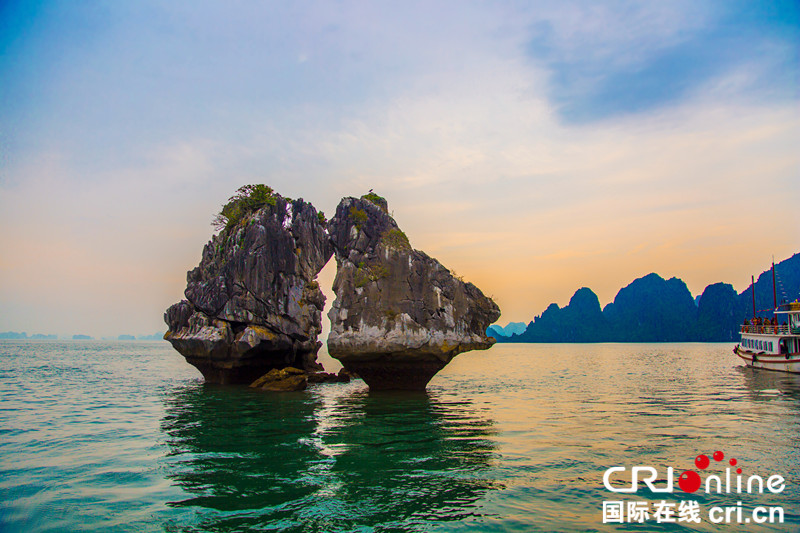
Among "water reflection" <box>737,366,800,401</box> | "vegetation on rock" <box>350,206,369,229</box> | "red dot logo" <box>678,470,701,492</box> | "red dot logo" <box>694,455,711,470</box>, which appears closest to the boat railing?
"water reflection" <box>737,366,800,401</box>

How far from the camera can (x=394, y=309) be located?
2686 centimetres

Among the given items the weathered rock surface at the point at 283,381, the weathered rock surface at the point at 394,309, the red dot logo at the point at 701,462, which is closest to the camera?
the red dot logo at the point at 701,462

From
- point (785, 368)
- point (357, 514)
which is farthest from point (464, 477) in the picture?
point (785, 368)

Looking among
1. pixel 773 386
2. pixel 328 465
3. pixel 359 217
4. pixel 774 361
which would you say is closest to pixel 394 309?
pixel 359 217

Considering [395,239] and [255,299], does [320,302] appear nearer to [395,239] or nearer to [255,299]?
[255,299]

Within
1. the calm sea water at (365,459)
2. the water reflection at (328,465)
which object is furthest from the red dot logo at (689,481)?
the water reflection at (328,465)

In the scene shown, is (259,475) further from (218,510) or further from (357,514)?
(357,514)

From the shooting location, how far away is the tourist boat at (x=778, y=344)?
41.7 metres

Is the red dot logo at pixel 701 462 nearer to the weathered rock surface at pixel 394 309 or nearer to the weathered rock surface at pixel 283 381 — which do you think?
the weathered rock surface at pixel 394 309

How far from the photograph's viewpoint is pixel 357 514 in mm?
9391

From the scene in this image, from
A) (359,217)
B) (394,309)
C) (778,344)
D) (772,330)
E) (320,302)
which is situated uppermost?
(359,217)

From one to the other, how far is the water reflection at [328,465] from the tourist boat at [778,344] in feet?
117

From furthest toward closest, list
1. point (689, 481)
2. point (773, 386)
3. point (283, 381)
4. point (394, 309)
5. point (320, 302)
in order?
point (320, 302) → point (773, 386) → point (283, 381) → point (394, 309) → point (689, 481)

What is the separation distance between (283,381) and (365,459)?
19809mm
